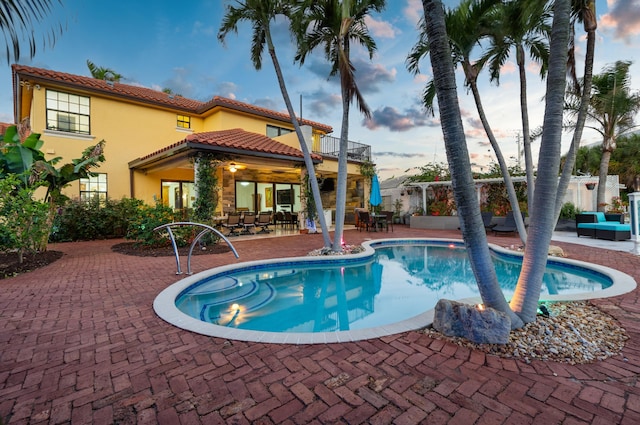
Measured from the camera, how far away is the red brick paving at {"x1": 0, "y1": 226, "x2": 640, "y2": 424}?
2.12 meters

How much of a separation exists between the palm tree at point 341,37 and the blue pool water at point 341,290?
1768mm

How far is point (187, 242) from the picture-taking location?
33.0ft

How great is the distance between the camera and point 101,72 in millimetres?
21750

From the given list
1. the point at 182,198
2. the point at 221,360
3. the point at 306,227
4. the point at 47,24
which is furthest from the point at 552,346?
the point at 182,198

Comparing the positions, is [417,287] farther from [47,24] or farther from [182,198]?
[182,198]

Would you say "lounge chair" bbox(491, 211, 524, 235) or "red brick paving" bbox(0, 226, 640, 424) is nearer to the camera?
"red brick paving" bbox(0, 226, 640, 424)

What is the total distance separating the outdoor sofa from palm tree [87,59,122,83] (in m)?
28.9

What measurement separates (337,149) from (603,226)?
1353cm

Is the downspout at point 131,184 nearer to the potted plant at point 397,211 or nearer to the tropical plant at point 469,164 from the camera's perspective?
the potted plant at point 397,211

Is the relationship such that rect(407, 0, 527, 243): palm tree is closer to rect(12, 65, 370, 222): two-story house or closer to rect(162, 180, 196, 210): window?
rect(12, 65, 370, 222): two-story house

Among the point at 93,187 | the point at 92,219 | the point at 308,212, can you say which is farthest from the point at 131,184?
the point at 308,212

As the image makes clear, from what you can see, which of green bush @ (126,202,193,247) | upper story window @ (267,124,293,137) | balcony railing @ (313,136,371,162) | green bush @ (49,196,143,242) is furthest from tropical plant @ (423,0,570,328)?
upper story window @ (267,124,293,137)

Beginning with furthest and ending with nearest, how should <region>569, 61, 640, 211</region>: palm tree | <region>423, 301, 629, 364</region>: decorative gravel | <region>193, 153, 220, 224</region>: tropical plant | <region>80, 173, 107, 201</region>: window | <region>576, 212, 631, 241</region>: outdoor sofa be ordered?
1. <region>569, 61, 640, 211</region>: palm tree
2. <region>80, 173, 107, 201</region>: window
3. <region>193, 153, 220, 224</region>: tropical plant
4. <region>576, 212, 631, 241</region>: outdoor sofa
5. <region>423, 301, 629, 364</region>: decorative gravel

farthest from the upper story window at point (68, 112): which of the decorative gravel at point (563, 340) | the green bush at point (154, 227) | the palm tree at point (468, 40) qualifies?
the decorative gravel at point (563, 340)
